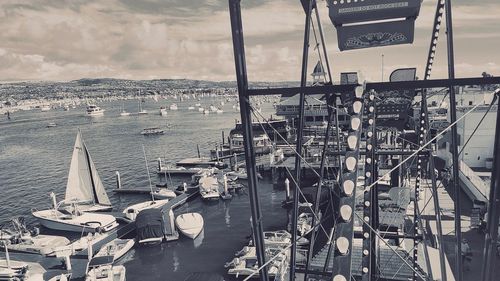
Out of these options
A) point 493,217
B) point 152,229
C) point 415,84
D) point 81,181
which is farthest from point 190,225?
point 493,217

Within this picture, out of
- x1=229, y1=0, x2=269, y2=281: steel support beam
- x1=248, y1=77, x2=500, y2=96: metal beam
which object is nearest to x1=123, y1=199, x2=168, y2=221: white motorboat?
x1=229, y1=0, x2=269, y2=281: steel support beam

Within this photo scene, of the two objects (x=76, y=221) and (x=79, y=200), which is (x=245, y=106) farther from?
(x=79, y=200)

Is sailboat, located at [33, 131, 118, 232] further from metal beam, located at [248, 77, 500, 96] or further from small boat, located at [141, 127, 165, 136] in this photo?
small boat, located at [141, 127, 165, 136]

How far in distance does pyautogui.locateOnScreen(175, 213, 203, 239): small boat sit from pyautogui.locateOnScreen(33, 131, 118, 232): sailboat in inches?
368

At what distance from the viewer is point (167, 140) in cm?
10569

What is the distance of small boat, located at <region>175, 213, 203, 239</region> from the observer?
33594 mm

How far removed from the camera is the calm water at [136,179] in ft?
99.1

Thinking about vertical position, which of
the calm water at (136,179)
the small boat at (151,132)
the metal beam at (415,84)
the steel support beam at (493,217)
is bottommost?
the calm water at (136,179)

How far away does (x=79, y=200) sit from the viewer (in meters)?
43.4

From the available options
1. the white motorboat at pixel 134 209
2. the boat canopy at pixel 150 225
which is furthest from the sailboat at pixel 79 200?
the boat canopy at pixel 150 225

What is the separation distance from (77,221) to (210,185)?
50.7 ft

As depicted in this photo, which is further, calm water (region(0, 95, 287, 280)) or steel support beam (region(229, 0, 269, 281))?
calm water (region(0, 95, 287, 280))

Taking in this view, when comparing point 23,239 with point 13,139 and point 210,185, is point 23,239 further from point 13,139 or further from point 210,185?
point 13,139

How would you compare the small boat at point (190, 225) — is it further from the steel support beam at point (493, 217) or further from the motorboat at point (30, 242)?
the steel support beam at point (493, 217)
